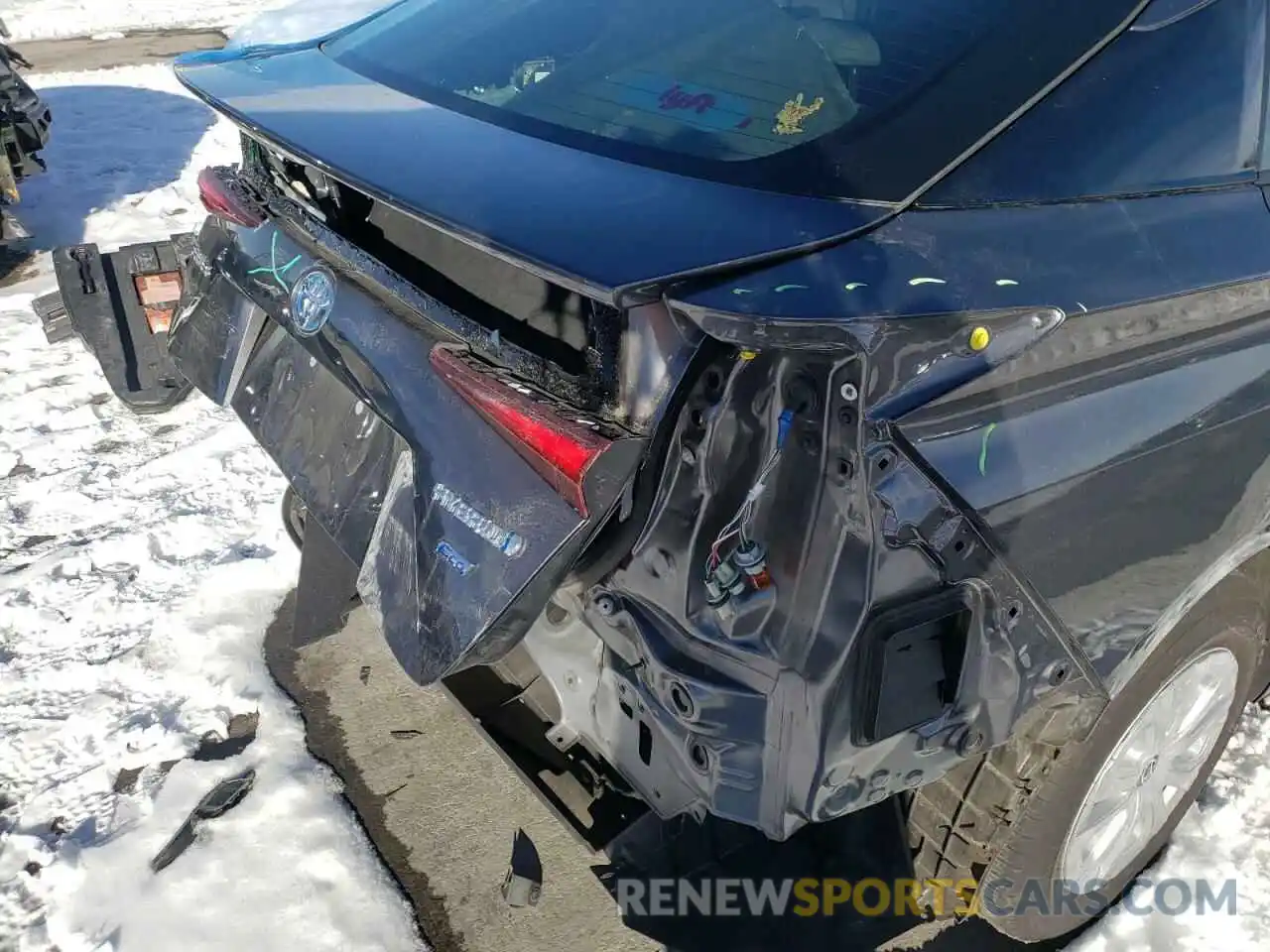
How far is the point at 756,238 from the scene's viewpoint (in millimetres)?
1449

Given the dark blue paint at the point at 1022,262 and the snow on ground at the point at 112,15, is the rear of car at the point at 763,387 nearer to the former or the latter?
the dark blue paint at the point at 1022,262

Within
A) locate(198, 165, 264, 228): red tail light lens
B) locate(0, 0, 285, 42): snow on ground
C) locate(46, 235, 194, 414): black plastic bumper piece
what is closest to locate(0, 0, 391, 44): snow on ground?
locate(0, 0, 285, 42): snow on ground

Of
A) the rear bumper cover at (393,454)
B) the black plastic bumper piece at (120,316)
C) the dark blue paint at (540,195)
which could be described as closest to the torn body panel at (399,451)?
the rear bumper cover at (393,454)

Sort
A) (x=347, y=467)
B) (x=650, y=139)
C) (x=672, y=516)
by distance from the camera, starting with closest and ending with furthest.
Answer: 1. (x=672, y=516)
2. (x=650, y=139)
3. (x=347, y=467)

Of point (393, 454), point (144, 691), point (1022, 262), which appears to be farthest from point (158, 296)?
point (1022, 262)

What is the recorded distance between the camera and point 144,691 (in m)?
3.01

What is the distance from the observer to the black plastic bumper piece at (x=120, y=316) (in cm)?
329

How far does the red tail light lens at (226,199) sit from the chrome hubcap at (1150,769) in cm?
242

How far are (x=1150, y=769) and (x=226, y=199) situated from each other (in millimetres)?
2745

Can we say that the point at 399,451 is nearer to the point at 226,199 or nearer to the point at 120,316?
the point at 226,199

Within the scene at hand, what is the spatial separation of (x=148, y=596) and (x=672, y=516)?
253 cm

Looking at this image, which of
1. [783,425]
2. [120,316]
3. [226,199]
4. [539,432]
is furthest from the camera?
[120,316]

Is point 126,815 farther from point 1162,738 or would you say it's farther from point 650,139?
point 1162,738

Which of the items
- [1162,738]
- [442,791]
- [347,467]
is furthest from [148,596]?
[1162,738]
